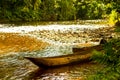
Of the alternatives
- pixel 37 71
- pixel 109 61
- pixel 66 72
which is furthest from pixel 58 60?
pixel 109 61

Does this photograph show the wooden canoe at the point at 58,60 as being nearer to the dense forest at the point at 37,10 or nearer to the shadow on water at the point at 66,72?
the shadow on water at the point at 66,72

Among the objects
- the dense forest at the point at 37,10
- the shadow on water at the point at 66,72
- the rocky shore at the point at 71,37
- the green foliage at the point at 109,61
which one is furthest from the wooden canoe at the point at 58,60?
the dense forest at the point at 37,10

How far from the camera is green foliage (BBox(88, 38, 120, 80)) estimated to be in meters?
2.57

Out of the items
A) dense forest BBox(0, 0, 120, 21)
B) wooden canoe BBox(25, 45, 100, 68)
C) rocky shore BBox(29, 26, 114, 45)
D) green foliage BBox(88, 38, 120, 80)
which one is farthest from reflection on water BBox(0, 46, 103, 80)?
dense forest BBox(0, 0, 120, 21)

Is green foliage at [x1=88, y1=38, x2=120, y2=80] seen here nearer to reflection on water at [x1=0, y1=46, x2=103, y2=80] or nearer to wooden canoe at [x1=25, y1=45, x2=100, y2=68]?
reflection on water at [x1=0, y1=46, x2=103, y2=80]

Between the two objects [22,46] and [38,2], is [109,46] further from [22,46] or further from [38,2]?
[38,2]

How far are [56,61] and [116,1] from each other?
11343 millimetres

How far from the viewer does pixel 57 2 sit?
7906 cm

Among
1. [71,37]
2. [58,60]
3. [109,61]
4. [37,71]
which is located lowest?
[71,37]

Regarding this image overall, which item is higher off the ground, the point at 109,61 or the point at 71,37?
the point at 109,61

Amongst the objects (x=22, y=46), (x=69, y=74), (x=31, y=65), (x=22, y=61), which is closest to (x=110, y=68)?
(x=69, y=74)

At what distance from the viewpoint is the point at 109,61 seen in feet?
8.66

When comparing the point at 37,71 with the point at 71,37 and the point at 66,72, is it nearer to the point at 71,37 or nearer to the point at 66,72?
the point at 66,72

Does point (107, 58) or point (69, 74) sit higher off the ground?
point (107, 58)
